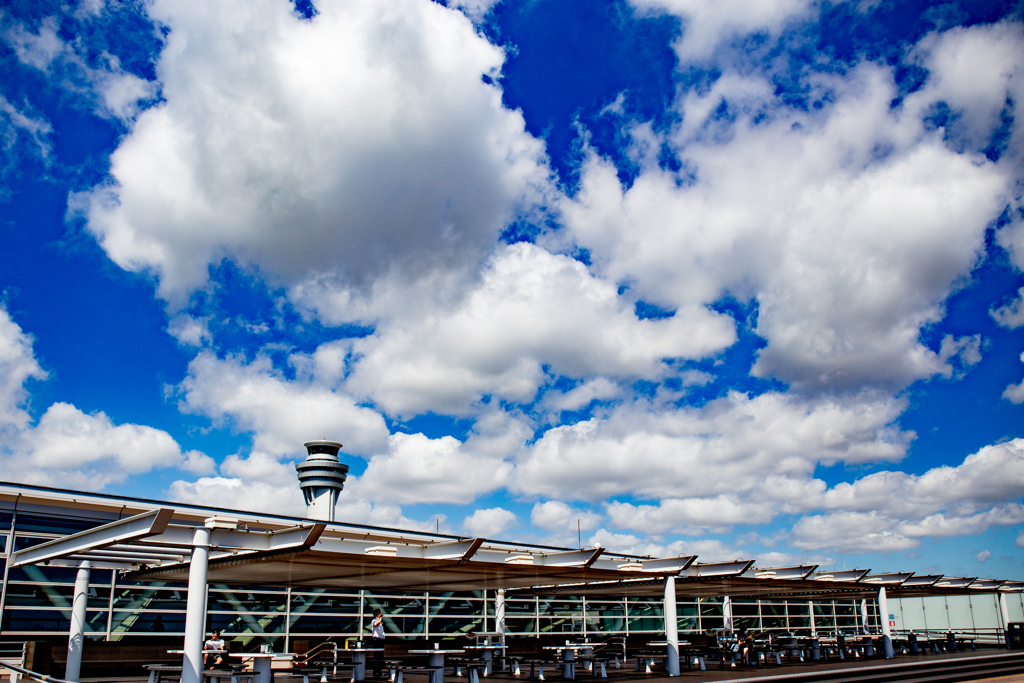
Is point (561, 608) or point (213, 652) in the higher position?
point (213, 652)

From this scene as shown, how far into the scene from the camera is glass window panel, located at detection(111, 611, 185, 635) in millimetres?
18422

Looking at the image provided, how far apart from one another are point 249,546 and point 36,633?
8.26m

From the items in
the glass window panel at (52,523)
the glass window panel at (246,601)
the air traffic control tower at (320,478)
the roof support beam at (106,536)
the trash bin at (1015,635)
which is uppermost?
the air traffic control tower at (320,478)

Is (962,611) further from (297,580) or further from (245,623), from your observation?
(245,623)

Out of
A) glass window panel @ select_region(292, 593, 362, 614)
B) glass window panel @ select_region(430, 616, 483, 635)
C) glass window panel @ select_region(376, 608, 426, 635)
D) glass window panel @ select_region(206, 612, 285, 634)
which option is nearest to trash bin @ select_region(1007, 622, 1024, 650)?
glass window panel @ select_region(430, 616, 483, 635)

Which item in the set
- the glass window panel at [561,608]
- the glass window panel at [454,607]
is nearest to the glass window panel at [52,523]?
the glass window panel at [454,607]

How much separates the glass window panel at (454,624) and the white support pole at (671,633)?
8461mm

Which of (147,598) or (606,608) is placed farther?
(606,608)

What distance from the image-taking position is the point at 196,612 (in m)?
11.8

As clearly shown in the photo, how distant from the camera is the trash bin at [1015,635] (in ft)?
94.9

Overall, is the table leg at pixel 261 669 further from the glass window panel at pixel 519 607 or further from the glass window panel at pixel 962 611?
the glass window panel at pixel 962 611

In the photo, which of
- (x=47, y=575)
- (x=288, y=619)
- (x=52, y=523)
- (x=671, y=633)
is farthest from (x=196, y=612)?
(x=671, y=633)

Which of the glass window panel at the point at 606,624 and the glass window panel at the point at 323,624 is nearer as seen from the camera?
the glass window panel at the point at 323,624

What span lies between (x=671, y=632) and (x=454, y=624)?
347 inches
